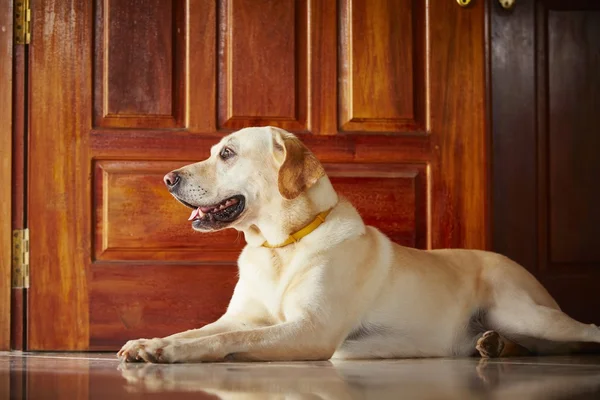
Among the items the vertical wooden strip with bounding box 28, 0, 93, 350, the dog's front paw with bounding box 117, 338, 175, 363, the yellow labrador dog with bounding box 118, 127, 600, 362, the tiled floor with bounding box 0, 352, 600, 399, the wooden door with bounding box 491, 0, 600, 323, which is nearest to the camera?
the tiled floor with bounding box 0, 352, 600, 399

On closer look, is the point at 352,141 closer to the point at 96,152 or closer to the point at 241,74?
the point at 241,74

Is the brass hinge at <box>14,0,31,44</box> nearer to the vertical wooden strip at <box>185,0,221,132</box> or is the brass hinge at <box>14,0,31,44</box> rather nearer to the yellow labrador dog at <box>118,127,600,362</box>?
the vertical wooden strip at <box>185,0,221,132</box>

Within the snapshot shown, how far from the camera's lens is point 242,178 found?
9.59 feet

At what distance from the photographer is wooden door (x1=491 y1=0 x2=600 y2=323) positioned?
13.1ft

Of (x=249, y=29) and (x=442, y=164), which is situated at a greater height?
(x=249, y=29)

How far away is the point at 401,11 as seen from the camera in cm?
349

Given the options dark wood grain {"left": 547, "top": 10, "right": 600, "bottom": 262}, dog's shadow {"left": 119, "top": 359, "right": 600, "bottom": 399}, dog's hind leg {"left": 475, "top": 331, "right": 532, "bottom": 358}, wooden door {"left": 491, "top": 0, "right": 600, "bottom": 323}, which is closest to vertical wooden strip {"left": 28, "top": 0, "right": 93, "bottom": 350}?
dog's shadow {"left": 119, "top": 359, "right": 600, "bottom": 399}

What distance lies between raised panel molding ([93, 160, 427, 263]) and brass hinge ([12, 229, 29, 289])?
259 mm

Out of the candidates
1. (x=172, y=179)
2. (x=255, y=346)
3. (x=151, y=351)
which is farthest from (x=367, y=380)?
(x=172, y=179)

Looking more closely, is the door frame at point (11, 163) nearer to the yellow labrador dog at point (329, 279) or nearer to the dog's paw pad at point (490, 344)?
the yellow labrador dog at point (329, 279)

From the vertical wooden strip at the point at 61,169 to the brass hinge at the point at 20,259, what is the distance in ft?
0.12

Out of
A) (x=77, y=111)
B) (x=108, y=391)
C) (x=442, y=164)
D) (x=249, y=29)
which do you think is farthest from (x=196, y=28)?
(x=108, y=391)

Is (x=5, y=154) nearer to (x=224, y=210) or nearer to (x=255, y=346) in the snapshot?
(x=224, y=210)

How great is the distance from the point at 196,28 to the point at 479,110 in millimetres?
1134
